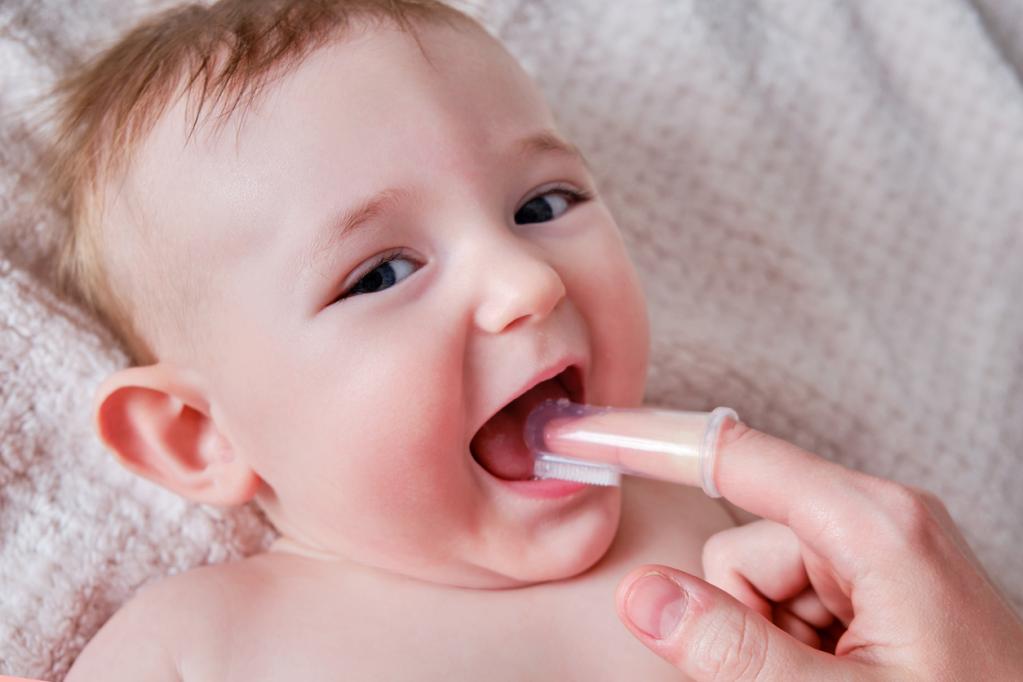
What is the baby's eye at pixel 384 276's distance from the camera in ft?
3.66

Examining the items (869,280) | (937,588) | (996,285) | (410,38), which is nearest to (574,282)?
(410,38)

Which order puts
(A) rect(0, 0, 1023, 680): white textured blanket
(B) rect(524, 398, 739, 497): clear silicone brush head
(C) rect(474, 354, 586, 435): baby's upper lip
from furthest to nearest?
(A) rect(0, 0, 1023, 680): white textured blanket, (C) rect(474, 354, 586, 435): baby's upper lip, (B) rect(524, 398, 739, 497): clear silicone brush head

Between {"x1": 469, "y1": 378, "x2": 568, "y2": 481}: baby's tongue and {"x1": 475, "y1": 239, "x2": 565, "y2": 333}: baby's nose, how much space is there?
4.9 inches

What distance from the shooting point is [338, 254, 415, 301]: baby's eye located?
112cm

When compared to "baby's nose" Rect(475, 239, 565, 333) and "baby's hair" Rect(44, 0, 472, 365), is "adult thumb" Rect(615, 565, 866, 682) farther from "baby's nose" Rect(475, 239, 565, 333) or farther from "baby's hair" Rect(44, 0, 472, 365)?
"baby's hair" Rect(44, 0, 472, 365)

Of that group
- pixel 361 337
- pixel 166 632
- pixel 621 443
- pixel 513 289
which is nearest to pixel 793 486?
pixel 621 443

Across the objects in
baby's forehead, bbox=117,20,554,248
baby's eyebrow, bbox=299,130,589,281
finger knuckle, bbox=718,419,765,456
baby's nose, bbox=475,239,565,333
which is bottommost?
finger knuckle, bbox=718,419,765,456

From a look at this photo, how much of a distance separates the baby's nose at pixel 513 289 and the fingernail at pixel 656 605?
290 mm

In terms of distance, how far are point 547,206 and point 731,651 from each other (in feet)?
1.83

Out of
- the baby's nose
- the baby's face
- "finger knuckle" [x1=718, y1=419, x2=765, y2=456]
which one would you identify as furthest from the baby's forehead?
"finger knuckle" [x1=718, y1=419, x2=765, y2=456]

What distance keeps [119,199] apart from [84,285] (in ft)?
0.68

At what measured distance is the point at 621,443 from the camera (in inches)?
41.2

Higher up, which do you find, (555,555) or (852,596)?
(852,596)

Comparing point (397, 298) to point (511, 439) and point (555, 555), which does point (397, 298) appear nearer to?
point (511, 439)
